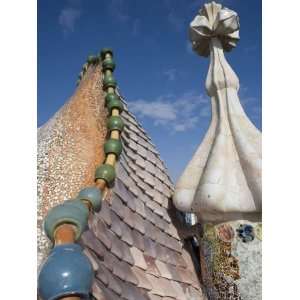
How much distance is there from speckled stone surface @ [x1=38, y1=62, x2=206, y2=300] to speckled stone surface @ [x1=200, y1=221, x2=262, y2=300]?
23cm

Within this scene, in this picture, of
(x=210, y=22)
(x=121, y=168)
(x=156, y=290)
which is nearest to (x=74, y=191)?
(x=121, y=168)

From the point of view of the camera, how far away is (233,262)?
2.42 metres

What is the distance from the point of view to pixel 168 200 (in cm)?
311

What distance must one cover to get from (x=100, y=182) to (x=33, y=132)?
1.28 meters

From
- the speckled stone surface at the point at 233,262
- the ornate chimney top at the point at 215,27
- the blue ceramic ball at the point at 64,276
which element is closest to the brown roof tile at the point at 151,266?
the speckled stone surface at the point at 233,262

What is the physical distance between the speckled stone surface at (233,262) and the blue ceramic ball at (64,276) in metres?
1.28

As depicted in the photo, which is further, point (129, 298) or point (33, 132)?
point (129, 298)

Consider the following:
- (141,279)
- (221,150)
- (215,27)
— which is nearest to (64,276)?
(141,279)

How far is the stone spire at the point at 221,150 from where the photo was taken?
244cm

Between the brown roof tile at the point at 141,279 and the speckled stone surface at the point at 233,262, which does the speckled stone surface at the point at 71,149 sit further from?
the speckled stone surface at the point at 233,262

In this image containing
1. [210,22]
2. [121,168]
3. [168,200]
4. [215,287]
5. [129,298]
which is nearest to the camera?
[129,298]

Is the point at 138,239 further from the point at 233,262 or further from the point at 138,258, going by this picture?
the point at 233,262
